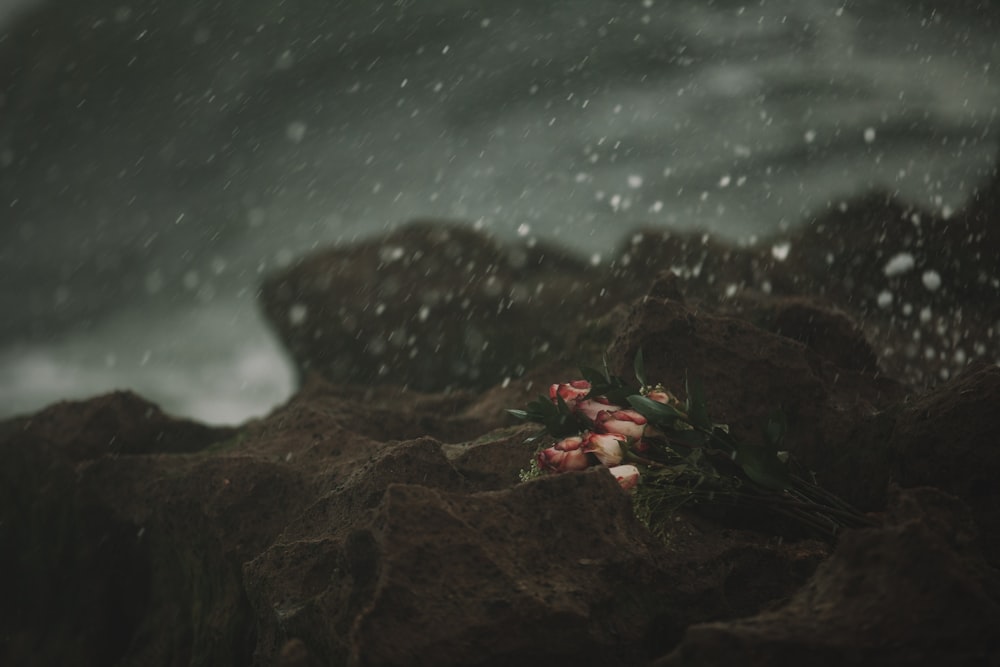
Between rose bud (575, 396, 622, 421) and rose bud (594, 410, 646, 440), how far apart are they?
67 mm

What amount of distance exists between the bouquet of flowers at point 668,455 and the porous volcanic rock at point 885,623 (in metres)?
0.58

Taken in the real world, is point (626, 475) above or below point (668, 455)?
above

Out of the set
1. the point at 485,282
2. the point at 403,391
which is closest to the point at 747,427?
the point at 403,391

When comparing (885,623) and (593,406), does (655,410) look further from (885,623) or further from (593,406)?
(885,623)

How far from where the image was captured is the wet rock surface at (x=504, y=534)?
1.49m

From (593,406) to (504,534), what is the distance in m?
0.57

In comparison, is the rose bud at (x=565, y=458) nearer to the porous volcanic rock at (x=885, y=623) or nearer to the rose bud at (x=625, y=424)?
the rose bud at (x=625, y=424)

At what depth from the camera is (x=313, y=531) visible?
90.8 inches

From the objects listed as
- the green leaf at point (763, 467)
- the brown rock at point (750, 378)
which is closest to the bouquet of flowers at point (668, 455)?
the green leaf at point (763, 467)

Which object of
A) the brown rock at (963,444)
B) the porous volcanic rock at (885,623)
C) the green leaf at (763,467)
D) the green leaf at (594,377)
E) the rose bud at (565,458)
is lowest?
the brown rock at (963,444)

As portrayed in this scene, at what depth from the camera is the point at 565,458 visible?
6.93 feet

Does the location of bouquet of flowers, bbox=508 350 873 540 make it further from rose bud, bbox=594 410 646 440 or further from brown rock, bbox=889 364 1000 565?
brown rock, bbox=889 364 1000 565

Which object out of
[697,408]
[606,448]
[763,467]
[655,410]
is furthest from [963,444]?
[606,448]

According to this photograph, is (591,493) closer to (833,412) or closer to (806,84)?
(833,412)
